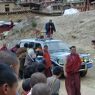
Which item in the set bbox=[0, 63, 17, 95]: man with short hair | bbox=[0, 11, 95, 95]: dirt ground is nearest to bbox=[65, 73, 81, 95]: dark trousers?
bbox=[0, 63, 17, 95]: man with short hair

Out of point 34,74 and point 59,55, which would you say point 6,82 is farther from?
point 59,55

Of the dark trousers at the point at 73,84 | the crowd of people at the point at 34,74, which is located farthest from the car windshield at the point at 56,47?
the dark trousers at the point at 73,84

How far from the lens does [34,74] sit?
5352 millimetres

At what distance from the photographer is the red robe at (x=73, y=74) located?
11.9 m

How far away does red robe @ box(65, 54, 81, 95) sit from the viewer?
38.9 feet

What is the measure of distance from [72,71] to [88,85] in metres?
3.84

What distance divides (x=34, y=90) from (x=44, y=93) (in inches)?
5.8

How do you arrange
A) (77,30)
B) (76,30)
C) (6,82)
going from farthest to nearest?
(76,30) < (77,30) < (6,82)

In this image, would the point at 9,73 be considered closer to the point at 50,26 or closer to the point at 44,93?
the point at 44,93

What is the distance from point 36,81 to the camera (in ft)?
17.2

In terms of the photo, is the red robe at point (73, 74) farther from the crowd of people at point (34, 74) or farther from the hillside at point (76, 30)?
the hillside at point (76, 30)

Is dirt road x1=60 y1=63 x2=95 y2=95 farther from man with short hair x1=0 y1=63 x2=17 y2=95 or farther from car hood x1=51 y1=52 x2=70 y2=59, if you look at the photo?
man with short hair x1=0 y1=63 x2=17 y2=95

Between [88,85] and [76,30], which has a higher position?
[88,85]

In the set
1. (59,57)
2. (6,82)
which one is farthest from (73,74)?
(6,82)
